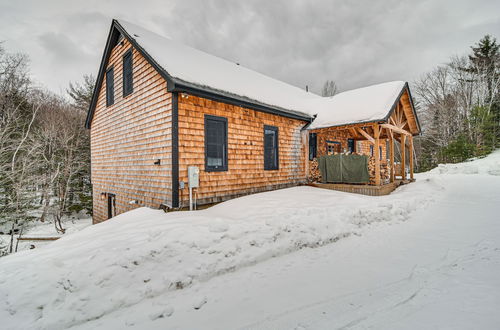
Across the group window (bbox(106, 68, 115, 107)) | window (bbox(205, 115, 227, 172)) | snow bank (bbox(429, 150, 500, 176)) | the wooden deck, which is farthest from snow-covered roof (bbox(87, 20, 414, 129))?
snow bank (bbox(429, 150, 500, 176))

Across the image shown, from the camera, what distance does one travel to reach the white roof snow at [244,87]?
22.9 feet

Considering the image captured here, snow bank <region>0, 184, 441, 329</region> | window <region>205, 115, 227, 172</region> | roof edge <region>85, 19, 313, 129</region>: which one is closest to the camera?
snow bank <region>0, 184, 441, 329</region>

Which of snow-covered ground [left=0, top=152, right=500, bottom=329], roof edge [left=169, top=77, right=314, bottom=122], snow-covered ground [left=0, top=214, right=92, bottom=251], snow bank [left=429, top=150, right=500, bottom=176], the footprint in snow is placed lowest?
snow-covered ground [left=0, top=214, right=92, bottom=251]

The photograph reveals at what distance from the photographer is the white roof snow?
6.97 m

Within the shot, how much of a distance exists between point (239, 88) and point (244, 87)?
0.55 metres

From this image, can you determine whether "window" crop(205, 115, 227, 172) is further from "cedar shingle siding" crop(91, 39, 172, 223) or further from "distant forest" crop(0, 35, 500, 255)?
"distant forest" crop(0, 35, 500, 255)

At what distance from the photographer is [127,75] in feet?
29.1

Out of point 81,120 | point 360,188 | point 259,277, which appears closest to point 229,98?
point 259,277

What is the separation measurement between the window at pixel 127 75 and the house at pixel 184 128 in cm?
4

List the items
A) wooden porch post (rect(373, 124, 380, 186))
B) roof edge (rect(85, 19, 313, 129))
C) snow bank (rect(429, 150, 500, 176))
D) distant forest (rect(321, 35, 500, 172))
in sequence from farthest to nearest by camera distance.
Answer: distant forest (rect(321, 35, 500, 172)) → snow bank (rect(429, 150, 500, 176)) → wooden porch post (rect(373, 124, 380, 186)) → roof edge (rect(85, 19, 313, 129))

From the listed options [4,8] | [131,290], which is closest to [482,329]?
[131,290]

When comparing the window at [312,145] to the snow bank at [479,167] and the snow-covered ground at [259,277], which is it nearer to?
the snow-covered ground at [259,277]

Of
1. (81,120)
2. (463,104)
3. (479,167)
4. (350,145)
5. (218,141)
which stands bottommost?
(479,167)

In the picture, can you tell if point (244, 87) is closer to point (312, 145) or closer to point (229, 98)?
point (229, 98)
